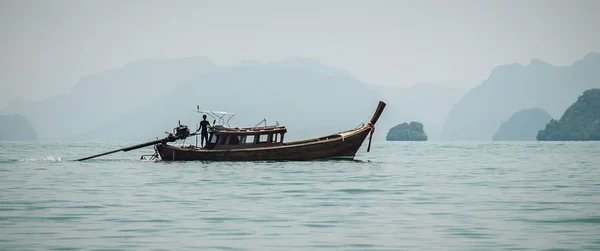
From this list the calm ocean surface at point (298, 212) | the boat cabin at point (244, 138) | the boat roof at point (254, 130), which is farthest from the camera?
the boat cabin at point (244, 138)

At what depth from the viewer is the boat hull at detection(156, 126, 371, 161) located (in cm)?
5166

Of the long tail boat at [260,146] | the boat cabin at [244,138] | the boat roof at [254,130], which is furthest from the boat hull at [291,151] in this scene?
the boat roof at [254,130]

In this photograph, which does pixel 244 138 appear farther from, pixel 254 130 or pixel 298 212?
pixel 298 212

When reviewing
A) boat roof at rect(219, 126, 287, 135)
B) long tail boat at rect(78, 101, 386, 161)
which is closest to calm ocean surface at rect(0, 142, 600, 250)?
boat roof at rect(219, 126, 287, 135)

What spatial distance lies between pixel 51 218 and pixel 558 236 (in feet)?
48.3

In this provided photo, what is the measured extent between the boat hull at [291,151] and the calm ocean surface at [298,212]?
684cm

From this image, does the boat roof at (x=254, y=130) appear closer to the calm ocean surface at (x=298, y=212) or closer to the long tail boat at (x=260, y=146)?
the long tail boat at (x=260, y=146)

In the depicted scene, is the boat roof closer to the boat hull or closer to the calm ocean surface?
the boat hull

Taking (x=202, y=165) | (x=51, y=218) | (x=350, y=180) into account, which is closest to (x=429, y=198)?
(x=350, y=180)

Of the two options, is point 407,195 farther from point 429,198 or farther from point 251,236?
point 251,236

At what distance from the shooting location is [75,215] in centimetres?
2502

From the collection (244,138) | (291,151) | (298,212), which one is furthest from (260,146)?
(298,212)

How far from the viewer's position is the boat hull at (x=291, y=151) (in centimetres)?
5166

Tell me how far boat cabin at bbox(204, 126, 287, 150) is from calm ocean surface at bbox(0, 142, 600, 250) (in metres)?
6.80
